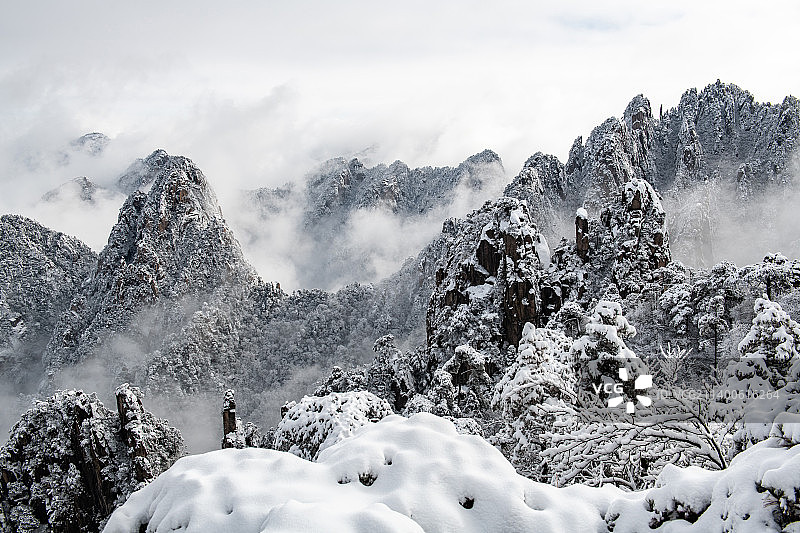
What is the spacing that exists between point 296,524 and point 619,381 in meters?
13.1

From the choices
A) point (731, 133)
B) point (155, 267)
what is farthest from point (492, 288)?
point (731, 133)

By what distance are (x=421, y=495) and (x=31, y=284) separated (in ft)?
401

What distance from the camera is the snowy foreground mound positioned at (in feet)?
13.4

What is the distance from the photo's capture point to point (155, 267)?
9669 centimetres

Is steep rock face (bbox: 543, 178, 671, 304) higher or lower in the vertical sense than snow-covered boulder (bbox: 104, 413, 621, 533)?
higher

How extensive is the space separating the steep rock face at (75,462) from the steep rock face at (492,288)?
68.2ft

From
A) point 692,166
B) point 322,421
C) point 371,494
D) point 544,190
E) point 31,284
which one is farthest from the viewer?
point 31,284

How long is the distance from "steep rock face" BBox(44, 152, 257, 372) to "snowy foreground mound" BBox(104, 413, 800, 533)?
94.9 m

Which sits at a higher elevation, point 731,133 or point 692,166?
point 731,133

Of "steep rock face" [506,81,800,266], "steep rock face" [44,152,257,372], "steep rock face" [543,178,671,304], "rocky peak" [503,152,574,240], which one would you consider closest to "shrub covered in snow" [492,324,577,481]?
"steep rock face" [543,178,671,304]

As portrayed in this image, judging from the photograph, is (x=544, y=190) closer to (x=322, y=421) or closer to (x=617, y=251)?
(x=617, y=251)

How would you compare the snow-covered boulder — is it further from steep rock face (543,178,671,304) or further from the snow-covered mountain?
steep rock face (543,178,671,304)


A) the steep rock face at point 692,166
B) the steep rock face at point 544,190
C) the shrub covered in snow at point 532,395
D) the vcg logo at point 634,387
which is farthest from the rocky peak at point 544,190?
the vcg logo at point 634,387

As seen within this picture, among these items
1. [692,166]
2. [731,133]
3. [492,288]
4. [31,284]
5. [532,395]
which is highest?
[31,284]
